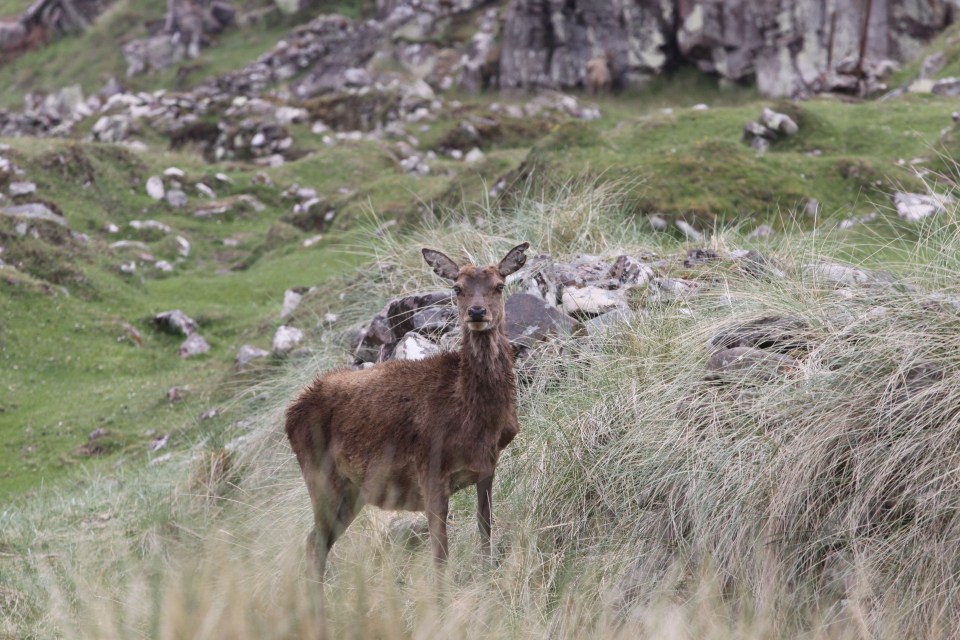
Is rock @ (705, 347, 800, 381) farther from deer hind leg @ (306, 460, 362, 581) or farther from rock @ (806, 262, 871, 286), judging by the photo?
deer hind leg @ (306, 460, 362, 581)

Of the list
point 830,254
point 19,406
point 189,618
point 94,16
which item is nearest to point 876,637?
point 189,618

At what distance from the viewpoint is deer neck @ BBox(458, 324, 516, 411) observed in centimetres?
634

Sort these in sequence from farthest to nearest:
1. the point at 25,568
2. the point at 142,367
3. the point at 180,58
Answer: the point at 180,58 → the point at 142,367 → the point at 25,568

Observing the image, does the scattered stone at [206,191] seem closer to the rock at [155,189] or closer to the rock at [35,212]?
the rock at [155,189]

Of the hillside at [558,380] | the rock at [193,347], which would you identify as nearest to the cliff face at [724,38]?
the hillside at [558,380]

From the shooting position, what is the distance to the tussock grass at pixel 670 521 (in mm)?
5383

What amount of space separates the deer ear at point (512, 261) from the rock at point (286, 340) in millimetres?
5136

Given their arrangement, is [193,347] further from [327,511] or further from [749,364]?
[749,364]

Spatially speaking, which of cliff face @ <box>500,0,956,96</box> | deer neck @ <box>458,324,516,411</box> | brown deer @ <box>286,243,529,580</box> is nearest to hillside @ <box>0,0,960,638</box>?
brown deer @ <box>286,243,529,580</box>

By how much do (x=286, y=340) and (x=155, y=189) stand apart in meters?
11.3

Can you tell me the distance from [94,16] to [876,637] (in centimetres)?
5350

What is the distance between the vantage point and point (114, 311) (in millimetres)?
16453

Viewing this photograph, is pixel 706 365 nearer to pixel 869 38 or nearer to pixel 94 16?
pixel 869 38

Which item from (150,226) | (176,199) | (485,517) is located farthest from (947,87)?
(485,517)
